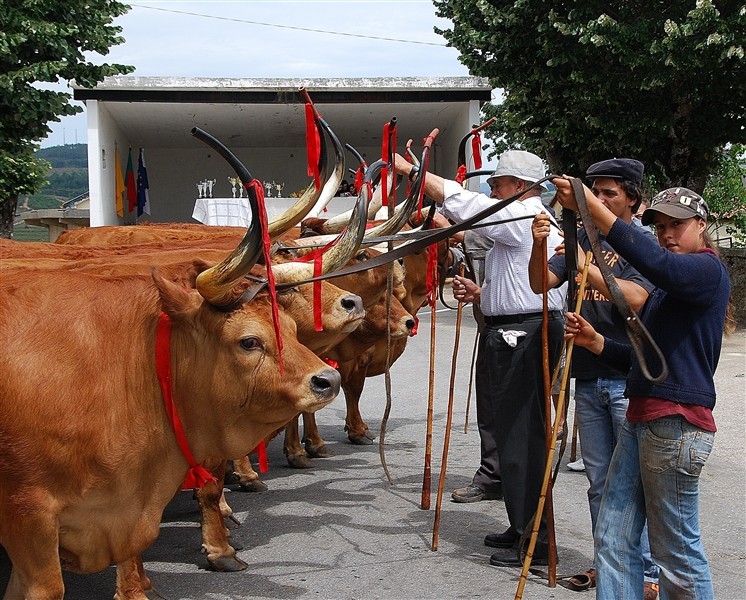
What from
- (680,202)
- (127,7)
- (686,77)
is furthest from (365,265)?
(127,7)

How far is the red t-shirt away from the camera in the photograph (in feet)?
13.5

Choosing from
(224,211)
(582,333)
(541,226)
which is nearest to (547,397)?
(582,333)

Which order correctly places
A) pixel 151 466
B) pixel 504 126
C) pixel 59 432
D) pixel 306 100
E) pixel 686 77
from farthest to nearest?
pixel 504 126
pixel 686 77
pixel 306 100
pixel 151 466
pixel 59 432

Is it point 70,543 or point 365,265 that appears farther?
point 365,265

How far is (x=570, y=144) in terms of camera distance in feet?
62.8

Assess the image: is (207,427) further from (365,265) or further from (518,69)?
(518,69)

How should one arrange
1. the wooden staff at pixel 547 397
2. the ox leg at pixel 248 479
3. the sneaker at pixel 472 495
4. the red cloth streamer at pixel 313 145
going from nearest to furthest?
the wooden staff at pixel 547 397 < the red cloth streamer at pixel 313 145 < the sneaker at pixel 472 495 < the ox leg at pixel 248 479

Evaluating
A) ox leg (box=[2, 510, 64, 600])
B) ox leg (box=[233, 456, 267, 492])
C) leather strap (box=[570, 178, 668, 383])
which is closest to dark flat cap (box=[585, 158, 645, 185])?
leather strap (box=[570, 178, 668, 383])

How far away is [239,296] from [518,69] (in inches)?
586

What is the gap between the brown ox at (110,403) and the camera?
392 centimetres

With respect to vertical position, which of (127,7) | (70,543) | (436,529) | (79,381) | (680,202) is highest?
(127,7)

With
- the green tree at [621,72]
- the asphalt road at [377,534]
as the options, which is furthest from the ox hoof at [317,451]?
the green tree at [621,72]

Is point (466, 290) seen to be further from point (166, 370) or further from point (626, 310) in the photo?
point (166, 370)

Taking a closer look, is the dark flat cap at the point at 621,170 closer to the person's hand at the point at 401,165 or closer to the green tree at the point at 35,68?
the person's hand at the point at 401,165
